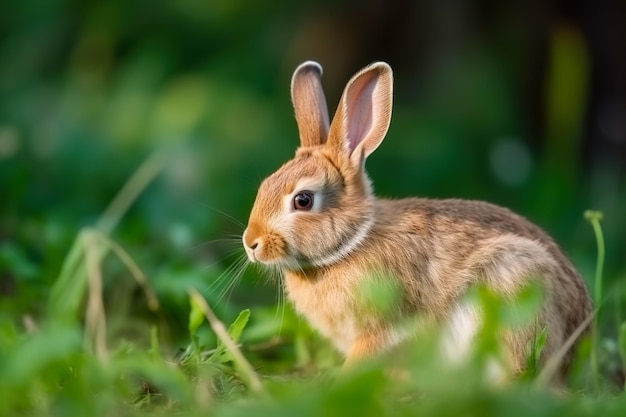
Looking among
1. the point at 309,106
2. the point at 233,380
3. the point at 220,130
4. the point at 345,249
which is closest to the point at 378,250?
the point at 345,249

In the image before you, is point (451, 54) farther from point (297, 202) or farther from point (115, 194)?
point (297, 202)

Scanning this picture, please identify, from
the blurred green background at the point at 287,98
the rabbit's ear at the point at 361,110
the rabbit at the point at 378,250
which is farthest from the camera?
the blurred green background at the point at 287,98

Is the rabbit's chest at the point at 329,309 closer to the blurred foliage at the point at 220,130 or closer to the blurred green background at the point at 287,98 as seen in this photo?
the blurred foliage at the point at 220,130

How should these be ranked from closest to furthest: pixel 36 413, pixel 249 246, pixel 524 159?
pixel 36 413 → pixel 249 246 → pixel 524 159

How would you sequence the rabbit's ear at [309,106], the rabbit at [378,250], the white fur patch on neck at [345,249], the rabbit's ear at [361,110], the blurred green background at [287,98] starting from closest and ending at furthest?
the rabbit at [378,250], the white fur patch on neck at [345,249], the rabbit's ear at [361,110], the rabbit's ear at [309,106], the blurred green background at [287,98]

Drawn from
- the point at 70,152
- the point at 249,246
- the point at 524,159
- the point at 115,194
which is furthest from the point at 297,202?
the point at 524,159

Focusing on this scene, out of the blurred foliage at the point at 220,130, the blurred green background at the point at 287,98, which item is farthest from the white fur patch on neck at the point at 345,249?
the blurred green background at the point at 287,98

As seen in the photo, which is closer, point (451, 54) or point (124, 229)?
point (124, 229)

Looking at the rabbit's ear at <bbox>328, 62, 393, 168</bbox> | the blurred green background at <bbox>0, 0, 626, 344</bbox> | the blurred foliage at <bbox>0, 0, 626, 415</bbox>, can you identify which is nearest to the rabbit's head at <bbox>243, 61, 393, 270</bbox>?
the rabbit's ear at <bbox>328, 62, 393, 168</bbox>

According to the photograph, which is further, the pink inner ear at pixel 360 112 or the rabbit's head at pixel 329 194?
the pink inner ear at pixel 360 112
